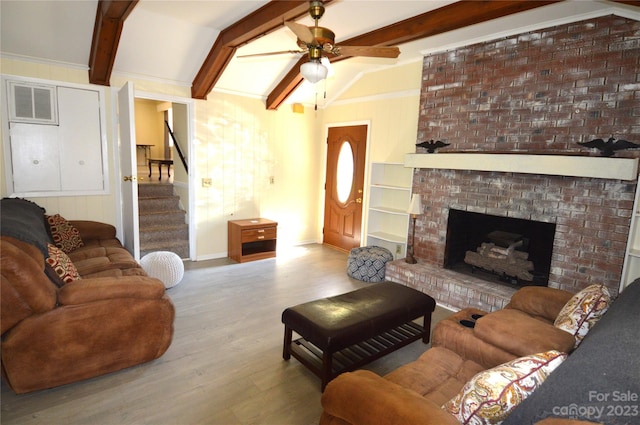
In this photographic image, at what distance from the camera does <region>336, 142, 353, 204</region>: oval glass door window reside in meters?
5.88

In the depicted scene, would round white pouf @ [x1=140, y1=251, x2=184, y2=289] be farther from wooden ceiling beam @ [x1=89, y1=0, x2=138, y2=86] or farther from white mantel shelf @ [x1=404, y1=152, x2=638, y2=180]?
white mantel shelf @ [x1=404, y1=152, x2=638, y2=180]

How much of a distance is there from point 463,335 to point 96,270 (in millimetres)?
3114

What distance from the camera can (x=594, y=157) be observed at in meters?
2.99

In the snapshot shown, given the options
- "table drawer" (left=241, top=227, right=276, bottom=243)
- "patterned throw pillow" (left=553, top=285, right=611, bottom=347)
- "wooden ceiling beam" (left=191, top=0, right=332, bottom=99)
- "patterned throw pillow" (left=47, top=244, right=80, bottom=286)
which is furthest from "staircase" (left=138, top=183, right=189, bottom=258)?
"patterned throw pillow" (left=553, top=285, right=611, bottom=347)

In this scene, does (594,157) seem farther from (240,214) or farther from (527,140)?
(240,214)

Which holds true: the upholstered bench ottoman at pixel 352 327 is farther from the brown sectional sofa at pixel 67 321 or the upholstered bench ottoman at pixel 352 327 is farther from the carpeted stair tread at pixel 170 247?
the carpeted stair tread at pixel 170 247

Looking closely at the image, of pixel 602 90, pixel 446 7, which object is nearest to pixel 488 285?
pixel 602 90

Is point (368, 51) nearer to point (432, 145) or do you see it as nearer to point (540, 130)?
point (432, 145)

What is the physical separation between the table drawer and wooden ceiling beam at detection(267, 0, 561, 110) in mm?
2643

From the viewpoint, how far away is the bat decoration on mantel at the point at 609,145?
2.89m

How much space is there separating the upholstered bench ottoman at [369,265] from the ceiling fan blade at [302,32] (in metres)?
2.94

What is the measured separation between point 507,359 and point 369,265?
2.69 meters

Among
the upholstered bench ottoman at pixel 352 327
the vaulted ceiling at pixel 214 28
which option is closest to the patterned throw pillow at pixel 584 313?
the upholstered bench ottoman at pixel 352 327

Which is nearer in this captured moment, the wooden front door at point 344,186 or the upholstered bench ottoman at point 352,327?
the upholstered bench ottoman at point 352,327
